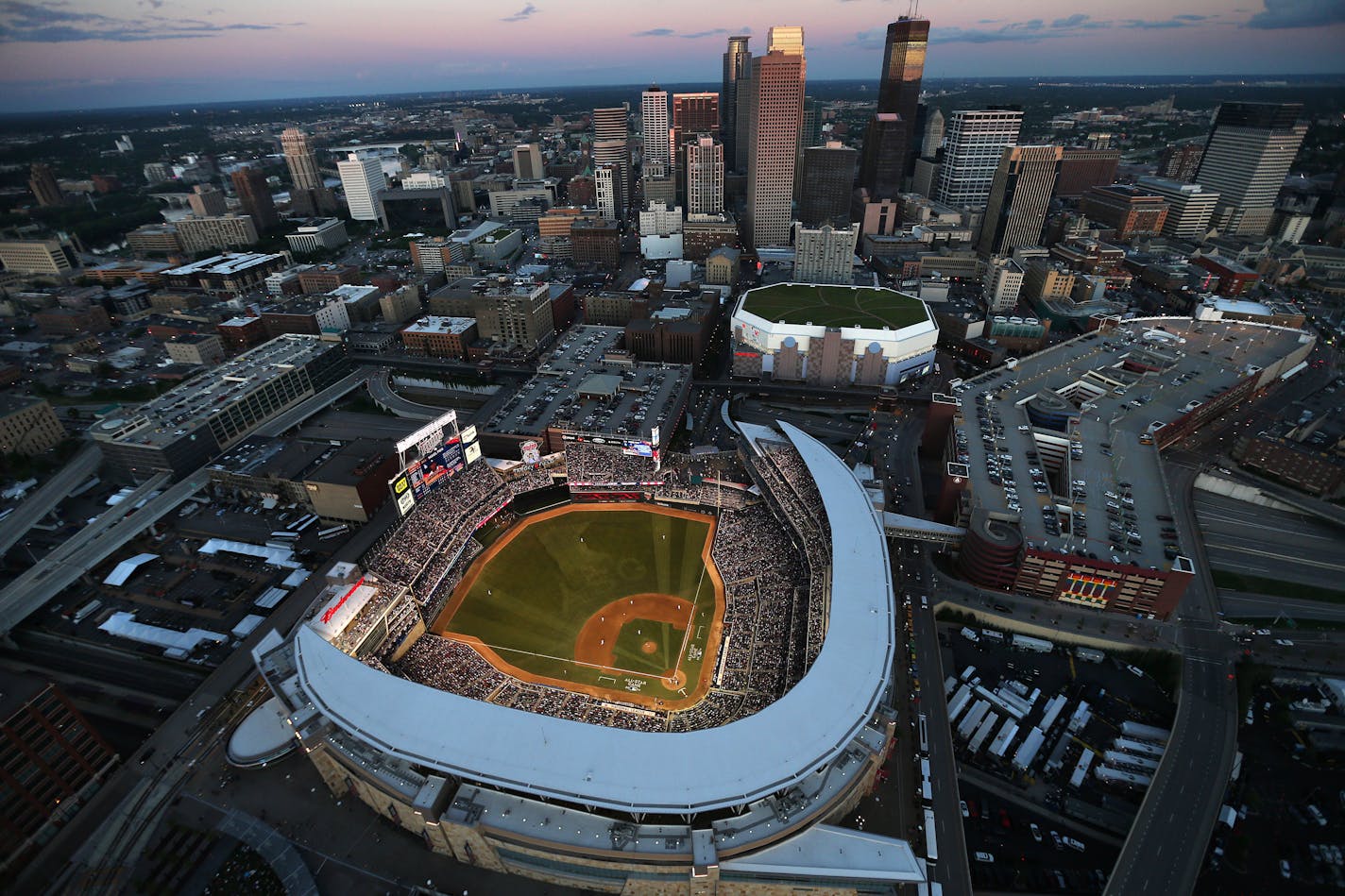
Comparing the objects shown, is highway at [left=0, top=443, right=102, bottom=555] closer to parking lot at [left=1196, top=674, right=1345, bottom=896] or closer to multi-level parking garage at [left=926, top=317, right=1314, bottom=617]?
multi-level parking garage at [left=926, top=317, right=1314, bottom=617]

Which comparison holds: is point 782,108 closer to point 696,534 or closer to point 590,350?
point 590,350

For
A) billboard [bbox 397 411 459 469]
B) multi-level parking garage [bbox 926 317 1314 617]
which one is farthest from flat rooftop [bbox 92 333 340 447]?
multi-level parking garage [bbox 926 317 1314 617]

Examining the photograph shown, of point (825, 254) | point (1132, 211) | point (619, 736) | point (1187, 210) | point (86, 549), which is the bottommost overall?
point (86, 549)

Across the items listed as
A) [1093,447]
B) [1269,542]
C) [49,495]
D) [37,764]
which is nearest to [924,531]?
[1093,447]

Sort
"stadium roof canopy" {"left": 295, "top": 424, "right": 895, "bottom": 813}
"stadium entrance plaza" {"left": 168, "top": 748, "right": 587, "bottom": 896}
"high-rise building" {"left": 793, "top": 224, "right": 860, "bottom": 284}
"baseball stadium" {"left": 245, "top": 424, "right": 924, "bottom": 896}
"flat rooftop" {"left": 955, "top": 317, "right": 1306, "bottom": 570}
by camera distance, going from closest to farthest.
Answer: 1. "baseball stadium" {"left": 245, "top": 424, "right": 924, "bottom": 896}
2. "stadium roof canopy" {"left": 295, "top": 424, "right": 895, "bottom": 813}
3. "stadium entrance plaza" {"left": 168, "top": 748, "right": 587, "bottom": 896}
4. "flat rooftop" {"left": 955, "top": 317, "right": 1306, "bottom": 570}
5. "high-rise building" {"left": 793, "top": 224, "right": 860, "bottom": 284}

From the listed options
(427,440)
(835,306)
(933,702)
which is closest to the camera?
(933,702)

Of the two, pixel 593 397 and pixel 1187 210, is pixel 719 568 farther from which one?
pixel 1187 210

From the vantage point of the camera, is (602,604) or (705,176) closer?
(602,604)
